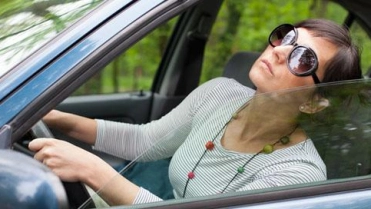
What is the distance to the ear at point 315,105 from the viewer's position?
2174 millimetres

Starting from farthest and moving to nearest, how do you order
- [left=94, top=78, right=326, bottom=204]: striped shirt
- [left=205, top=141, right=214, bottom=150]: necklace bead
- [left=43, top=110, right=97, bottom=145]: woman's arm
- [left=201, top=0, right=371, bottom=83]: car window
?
[left=201, top=0, right=371, bottom=83]: car window → [left=43, top=110, right=97, bottom=145]: woman's arm → [left=205, top=141, right=214, bottom=150]: necklace bead → [left=94, top=78, right=326, bottom=204]: striped shirt

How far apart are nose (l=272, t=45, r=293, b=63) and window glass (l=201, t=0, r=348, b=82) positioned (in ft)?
13.6

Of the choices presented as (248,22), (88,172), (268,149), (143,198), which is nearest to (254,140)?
(268,149)

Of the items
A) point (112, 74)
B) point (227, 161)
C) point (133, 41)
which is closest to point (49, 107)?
point (133, 41)

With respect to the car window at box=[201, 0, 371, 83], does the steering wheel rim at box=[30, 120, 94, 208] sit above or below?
above

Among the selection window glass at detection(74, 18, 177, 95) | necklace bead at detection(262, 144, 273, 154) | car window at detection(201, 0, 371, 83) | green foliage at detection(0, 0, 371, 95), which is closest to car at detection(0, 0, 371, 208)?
necklace bead at detection(262, 144, 273, 154)

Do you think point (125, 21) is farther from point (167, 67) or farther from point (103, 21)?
point (167, 67)

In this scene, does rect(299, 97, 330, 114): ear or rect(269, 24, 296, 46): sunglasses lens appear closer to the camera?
rect(299, 97, 330, 114): ear

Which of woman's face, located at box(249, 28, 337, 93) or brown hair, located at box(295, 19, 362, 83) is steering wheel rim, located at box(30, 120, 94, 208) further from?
brown hair, located at box(295, 19, 362, 83)

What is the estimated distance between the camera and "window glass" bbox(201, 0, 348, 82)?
6719 millimetres

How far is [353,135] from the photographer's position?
2156mm

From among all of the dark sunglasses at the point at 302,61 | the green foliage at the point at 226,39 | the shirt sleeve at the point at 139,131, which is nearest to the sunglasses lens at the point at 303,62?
the dark sunglasses at the point at 302,61

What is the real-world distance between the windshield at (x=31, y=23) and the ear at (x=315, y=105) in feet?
2.15

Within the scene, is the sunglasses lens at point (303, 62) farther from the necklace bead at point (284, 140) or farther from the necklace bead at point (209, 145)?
the necklace bead at point (209, 145)
